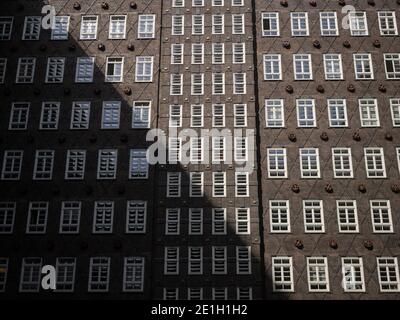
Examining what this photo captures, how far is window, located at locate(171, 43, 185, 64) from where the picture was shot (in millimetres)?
53656

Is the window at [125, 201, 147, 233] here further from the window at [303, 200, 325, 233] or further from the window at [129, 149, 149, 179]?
the window at [303, 200, 325, 233]

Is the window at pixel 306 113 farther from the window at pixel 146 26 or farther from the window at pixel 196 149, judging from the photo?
the window at pixel 146 26

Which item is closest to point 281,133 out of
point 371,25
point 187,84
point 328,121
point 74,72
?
point 328,121

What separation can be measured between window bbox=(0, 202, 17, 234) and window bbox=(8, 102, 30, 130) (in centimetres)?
691

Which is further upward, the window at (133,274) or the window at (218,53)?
the window at (218,53)

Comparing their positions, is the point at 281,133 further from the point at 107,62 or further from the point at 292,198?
the point at 107,62

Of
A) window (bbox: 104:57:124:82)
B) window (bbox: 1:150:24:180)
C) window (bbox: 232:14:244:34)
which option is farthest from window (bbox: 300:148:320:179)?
window (bbox: 1:150:24:180)

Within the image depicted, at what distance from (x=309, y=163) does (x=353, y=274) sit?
959 centimetres

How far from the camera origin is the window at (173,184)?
161 ft

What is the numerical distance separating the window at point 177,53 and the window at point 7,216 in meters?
18.5

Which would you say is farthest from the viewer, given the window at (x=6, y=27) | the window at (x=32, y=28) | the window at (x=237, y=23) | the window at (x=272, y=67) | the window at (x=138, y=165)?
the window at (x=6, y=27)

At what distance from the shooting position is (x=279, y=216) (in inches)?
1895

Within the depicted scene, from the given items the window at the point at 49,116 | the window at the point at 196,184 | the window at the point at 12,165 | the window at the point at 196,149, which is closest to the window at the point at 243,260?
the window at the point at 196,184

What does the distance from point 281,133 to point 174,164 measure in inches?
368
